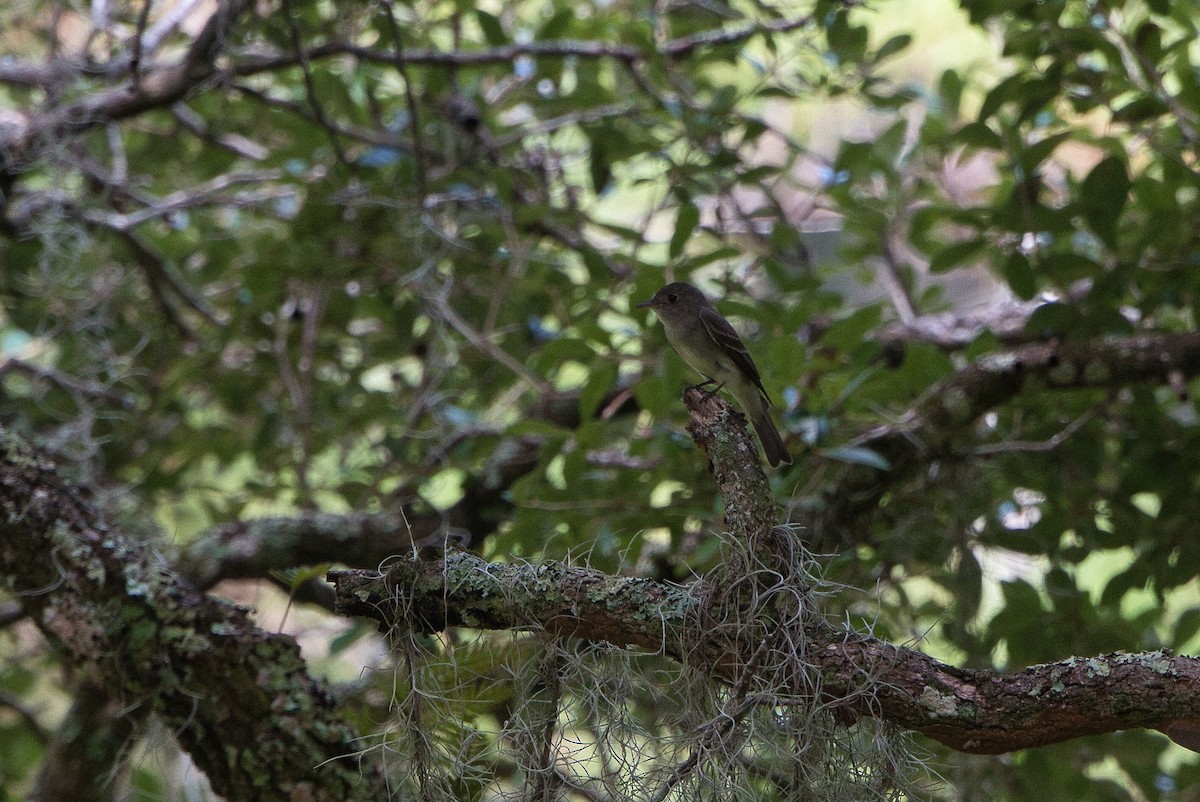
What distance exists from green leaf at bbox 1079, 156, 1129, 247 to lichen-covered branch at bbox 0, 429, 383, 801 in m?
2.40

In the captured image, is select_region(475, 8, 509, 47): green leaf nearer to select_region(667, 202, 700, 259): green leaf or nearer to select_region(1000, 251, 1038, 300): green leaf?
select_region(667, 202, 700, 259): green leaf

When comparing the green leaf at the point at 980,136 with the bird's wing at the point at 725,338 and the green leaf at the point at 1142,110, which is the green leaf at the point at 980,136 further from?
the bird's wing at the point at 725,338

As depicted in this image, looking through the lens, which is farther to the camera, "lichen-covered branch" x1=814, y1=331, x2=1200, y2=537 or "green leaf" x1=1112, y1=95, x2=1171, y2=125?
"lichen-covered branch" x1=814, y1=331, x2=1200, y2=537

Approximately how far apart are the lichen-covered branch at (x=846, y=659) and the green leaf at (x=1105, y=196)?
1.81 meters

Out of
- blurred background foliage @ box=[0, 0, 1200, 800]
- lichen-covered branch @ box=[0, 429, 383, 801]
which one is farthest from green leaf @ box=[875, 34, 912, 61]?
lichen-covered branch @ box=[0, 429, 383, 801]

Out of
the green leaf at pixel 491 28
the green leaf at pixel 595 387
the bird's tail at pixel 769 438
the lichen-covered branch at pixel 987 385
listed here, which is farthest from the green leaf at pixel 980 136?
the green leaf at pixel 491 28

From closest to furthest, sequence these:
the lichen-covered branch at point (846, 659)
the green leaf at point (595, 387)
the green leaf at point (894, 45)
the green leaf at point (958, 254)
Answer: the lichen-covered branch at point (846, 659)
the green leaf at point (595, 387)
the green leaf at point (958, 254)
the green leaf at point (894, 45)

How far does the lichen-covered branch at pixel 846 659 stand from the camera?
1.71m

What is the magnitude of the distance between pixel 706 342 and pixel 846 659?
151 centimetres

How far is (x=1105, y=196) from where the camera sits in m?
3.17

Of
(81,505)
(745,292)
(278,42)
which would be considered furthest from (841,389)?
(278,42)

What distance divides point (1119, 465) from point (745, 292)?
4.36 feet

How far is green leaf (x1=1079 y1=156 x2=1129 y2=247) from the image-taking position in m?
3.15

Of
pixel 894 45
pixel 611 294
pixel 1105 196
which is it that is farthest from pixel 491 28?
pixel 1105 196
